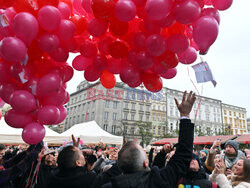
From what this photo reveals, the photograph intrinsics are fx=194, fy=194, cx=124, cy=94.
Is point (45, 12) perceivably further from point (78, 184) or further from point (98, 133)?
point (98, 133)

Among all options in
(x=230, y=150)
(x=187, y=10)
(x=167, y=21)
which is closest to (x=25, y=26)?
(x=167, y=21)

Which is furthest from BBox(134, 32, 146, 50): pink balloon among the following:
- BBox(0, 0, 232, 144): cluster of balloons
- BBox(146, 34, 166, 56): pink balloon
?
BBox(146, 34, 166, 56): pink balloon

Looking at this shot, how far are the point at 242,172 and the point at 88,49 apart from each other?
243 centimetres

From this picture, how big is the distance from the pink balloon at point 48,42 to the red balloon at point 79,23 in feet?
1.20

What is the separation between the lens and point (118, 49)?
7.82ft

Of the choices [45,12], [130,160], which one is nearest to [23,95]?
[45,12]

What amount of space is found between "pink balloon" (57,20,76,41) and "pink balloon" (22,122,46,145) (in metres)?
1.02

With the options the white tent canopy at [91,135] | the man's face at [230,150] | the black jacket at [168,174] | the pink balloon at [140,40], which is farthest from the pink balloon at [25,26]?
the white tent canopy at [91,135]

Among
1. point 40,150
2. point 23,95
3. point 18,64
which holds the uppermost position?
point 18,64

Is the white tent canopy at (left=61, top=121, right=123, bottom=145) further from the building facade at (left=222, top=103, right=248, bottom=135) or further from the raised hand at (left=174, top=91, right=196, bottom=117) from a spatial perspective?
the building facade at (left=222, top=103, right=248, bottom=135)

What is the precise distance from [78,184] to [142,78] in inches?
58.7

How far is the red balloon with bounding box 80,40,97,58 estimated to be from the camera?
2.51m

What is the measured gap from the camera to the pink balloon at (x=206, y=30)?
5.93 feet

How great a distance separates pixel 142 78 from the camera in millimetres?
2625
